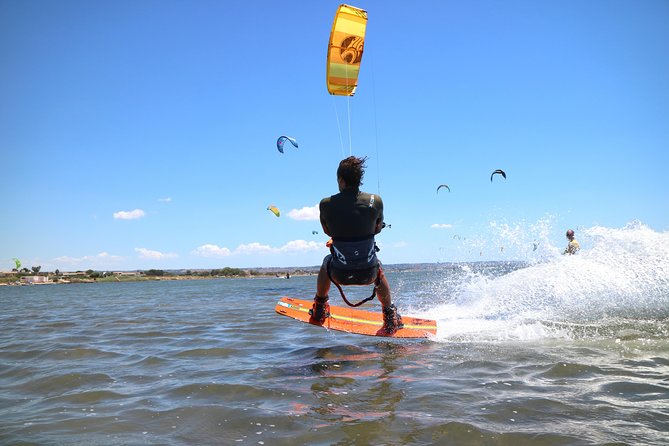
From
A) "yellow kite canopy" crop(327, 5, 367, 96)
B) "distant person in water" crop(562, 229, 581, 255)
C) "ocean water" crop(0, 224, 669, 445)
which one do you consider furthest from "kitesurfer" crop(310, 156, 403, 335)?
"distant person in water" crop(562, 229, 581, 255)

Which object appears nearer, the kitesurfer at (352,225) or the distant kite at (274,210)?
the kitesurfer at (352,225)

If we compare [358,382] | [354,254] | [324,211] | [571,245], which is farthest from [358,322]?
[571,245]

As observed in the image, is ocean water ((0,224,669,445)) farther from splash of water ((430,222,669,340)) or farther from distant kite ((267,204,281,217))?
distant kite ((267,204,281,217))

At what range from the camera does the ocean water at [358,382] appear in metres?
3.45

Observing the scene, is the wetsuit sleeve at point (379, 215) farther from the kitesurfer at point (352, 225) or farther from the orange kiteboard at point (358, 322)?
the orange kiteboard at point (358, 322)

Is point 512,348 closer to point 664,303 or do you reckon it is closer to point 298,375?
point 298,375

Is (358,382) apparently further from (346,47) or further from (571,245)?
(571,245)

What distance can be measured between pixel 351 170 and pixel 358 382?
9.51ft

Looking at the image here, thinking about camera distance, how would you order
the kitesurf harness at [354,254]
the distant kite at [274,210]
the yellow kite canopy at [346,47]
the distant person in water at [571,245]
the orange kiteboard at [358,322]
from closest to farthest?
the kitesurf harness at [354,254]
the orange kiteboard at [358,322]
the yellow kite canopy at [346,47]
the distant person in water at [571,245]
the distant kite at [274,210]

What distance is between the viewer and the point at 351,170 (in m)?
6.23

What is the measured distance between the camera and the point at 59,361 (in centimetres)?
671

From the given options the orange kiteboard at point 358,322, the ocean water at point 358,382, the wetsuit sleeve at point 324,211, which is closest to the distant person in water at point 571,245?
the ocean water at point 358,382

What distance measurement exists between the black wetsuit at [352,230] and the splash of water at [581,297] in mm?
2362

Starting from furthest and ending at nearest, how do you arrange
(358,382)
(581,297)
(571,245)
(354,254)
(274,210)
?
(274,210) → (571,245) → (581,297) → (354,254) → (358,382)
